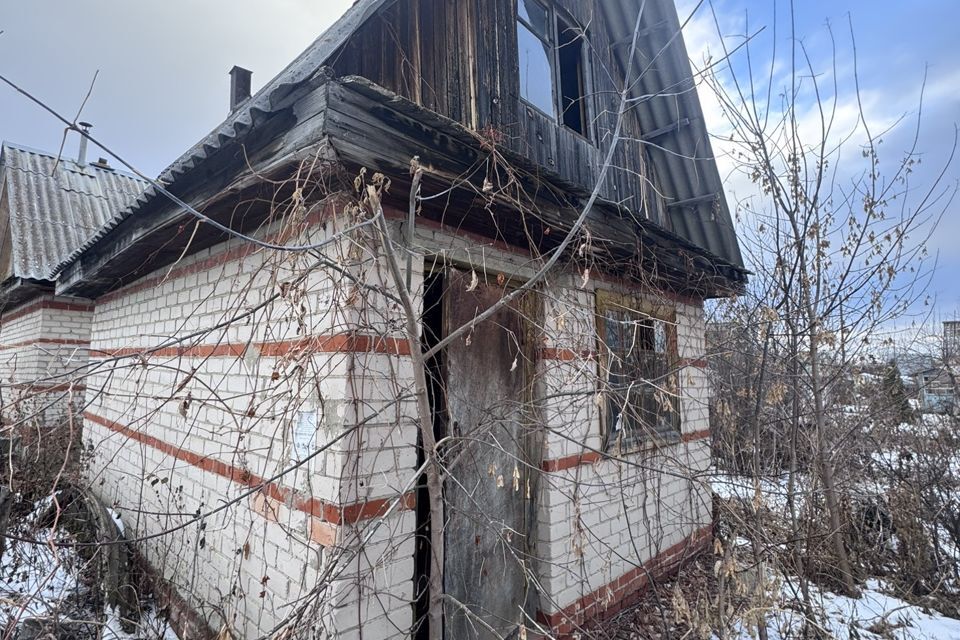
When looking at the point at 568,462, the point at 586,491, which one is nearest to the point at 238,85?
the point at 568,462

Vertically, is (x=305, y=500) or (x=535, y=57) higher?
(x=535, y=57)

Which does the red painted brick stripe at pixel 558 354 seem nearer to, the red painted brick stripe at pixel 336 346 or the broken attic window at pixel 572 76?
the red painted brick stripe at pixel 336 346

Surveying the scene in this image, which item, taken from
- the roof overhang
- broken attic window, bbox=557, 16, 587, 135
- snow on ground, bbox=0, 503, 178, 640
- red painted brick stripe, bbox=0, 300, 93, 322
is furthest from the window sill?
red painted brick stripe, bbox=0, 300, 93, 322

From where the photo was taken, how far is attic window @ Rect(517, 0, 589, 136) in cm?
500

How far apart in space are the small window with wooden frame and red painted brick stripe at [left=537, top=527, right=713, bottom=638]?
127 centimetres

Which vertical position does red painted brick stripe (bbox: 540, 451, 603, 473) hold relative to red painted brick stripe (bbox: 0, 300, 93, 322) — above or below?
below

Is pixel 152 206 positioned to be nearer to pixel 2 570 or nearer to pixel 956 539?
pixel 2 570

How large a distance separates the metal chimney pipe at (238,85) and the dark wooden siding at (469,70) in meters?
3.45

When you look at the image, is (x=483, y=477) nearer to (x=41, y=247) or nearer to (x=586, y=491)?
(x=586, y=491)

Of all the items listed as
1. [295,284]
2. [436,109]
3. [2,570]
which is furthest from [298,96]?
[2,570]

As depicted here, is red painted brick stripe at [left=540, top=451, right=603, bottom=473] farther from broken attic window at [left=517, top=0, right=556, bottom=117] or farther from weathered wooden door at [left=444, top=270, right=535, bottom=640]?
broken attic window at [left=517, top=0, right=556, bottom=117]

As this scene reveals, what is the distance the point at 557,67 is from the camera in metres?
5.38

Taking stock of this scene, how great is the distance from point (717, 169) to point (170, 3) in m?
6.56

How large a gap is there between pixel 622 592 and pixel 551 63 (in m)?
5.81
